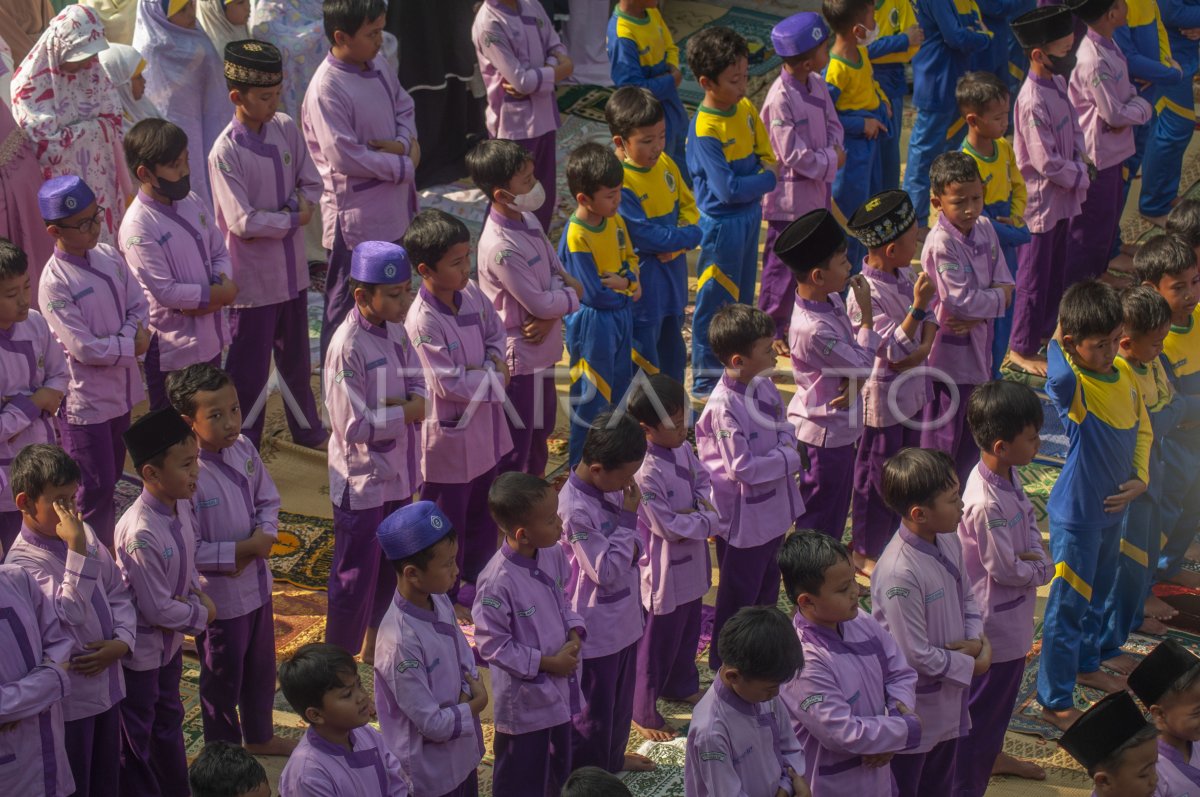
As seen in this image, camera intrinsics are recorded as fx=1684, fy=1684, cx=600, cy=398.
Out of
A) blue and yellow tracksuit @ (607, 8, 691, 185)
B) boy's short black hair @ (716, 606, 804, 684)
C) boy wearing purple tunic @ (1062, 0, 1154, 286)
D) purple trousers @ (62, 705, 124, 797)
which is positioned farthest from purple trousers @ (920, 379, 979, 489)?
purple trousers @ (62, 705, 124, 797)

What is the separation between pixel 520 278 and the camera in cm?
629

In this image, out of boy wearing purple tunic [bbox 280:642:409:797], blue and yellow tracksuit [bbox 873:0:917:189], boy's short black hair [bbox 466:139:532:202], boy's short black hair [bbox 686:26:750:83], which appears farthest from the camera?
blue and yellow tracksuit [bbox 873:0:917:189]

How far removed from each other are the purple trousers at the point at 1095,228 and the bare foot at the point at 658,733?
386cm

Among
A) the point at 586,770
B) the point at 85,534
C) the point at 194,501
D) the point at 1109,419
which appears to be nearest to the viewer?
the point at 586,770

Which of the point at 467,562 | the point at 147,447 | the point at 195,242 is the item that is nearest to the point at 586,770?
the point at 147,447

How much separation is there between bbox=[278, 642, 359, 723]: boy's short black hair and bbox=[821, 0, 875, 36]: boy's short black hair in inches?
189

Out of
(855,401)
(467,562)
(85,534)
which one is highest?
(85,534)

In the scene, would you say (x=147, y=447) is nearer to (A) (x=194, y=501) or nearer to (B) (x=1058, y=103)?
(A) (x=194, y=501)

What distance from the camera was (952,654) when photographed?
4785 millimetres

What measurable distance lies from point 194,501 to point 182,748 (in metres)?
0.75

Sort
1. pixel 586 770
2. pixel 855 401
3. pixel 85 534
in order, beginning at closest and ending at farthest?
pixel 586 770 → pixel 85 534 → pixel 855 401

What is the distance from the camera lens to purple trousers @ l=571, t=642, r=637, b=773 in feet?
16.9

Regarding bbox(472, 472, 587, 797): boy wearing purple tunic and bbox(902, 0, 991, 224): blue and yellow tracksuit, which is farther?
bbox(902, 0, 991, 224): blue and yellow tracksuit

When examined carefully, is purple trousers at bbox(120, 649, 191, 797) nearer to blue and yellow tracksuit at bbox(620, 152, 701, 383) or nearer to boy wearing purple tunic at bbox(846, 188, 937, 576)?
blue and yellow tracksuit at bbox(620, 152, 701, 383)
